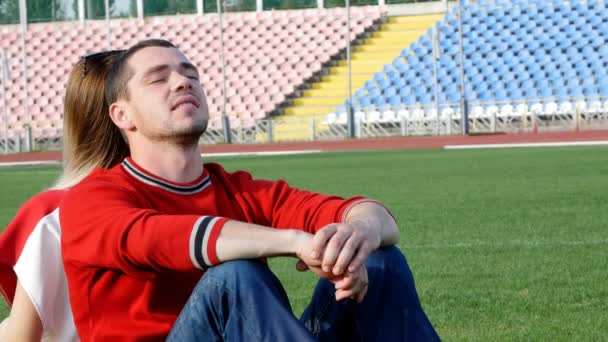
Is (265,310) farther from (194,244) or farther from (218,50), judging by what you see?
(218,50)

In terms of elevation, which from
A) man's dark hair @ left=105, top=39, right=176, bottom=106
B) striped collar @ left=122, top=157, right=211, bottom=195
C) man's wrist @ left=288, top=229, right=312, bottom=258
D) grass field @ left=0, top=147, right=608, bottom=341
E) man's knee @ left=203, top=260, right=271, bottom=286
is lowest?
grass field @ left=0, top=147, right=608, bottom=341

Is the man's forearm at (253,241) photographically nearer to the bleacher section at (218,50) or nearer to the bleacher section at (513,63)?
the bleacher section at (513,63)

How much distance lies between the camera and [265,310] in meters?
3.03

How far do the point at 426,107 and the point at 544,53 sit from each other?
4.91 meters

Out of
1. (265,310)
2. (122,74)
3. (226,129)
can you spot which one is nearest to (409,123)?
(226,129)

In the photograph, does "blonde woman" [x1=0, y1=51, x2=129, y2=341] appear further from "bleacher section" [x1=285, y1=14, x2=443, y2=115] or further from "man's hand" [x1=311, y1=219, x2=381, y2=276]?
"bleacher section" [x1=285, y1=14, x2=443, y2=115]

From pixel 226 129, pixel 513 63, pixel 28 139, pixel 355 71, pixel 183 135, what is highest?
pixel 183 135

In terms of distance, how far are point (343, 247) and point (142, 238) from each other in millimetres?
538

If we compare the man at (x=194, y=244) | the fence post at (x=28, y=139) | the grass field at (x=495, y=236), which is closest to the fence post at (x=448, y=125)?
the grass field at (x=495, y=236)

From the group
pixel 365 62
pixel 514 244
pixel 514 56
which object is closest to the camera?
pixel 514 244

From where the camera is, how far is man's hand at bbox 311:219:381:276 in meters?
3.17

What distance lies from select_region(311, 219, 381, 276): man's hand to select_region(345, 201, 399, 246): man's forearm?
57 mm

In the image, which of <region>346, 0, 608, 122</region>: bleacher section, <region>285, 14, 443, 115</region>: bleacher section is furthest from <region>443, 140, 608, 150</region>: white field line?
<region>285, 14, 443, 115</region>: bleacher section

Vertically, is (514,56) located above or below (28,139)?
above
